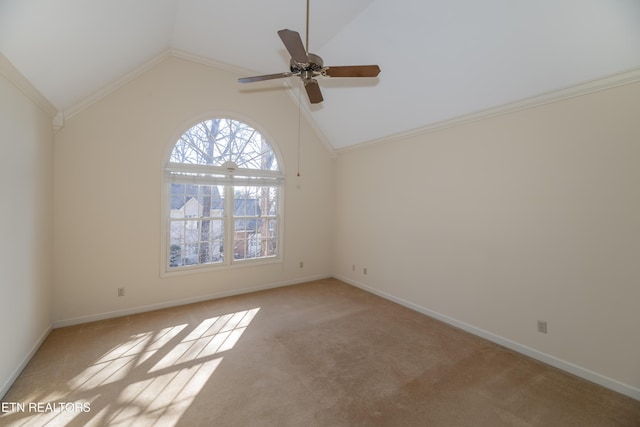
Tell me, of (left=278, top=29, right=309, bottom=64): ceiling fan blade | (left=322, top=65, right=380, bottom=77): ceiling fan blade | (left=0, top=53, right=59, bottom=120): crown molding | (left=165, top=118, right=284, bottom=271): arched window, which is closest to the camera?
(left=278, top=29, right=309, bottom=64): ceiling fan blade

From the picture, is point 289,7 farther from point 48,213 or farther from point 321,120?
point 48,213

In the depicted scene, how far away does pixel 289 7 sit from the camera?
9.51 ft

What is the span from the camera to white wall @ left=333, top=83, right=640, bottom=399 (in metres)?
2.28

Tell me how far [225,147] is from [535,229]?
14.0 ft

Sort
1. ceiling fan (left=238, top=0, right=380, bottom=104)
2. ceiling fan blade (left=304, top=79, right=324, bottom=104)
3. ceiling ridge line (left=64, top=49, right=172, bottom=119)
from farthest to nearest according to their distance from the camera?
ceiling ridge line (left=64, top=49, right=172, bottom=119), ceiling fan blade (left=304, top=79, right=324, bottom=104), ceiling fan (left=238, top=0, right=380, bottom=104)

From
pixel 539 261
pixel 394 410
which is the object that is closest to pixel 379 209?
pixel 539 261

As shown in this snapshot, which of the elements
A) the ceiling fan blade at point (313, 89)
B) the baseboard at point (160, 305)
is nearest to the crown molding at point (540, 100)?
the ceiling fan blade at point (313, 89)

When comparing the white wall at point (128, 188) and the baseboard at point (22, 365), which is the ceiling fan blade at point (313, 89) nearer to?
the white wall at point (128, 188)

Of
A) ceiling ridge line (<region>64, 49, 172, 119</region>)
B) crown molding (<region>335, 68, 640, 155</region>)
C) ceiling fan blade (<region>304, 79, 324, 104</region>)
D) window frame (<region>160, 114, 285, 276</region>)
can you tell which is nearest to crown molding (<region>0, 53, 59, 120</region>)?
ceiling ridge line (<region>64, 49, 172, 119</region>)

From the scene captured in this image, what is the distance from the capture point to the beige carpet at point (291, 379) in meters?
1.95

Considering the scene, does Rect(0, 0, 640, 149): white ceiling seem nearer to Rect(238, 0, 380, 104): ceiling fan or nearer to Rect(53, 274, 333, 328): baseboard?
Rect(238, 0, 380, 104): ceiling fan

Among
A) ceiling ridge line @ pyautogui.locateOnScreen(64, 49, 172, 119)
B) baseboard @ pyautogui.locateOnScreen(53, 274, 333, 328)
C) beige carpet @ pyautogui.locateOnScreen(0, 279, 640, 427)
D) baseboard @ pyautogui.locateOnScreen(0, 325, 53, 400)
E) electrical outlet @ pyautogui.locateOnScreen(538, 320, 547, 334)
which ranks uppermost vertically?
ceiling ridge line @ pyautogui.locateOnScreen(64, 49, 172, 119)

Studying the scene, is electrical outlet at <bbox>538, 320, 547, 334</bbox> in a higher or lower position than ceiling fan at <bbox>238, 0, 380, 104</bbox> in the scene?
lower

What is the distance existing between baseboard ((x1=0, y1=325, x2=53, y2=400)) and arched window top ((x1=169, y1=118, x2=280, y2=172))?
245cm
